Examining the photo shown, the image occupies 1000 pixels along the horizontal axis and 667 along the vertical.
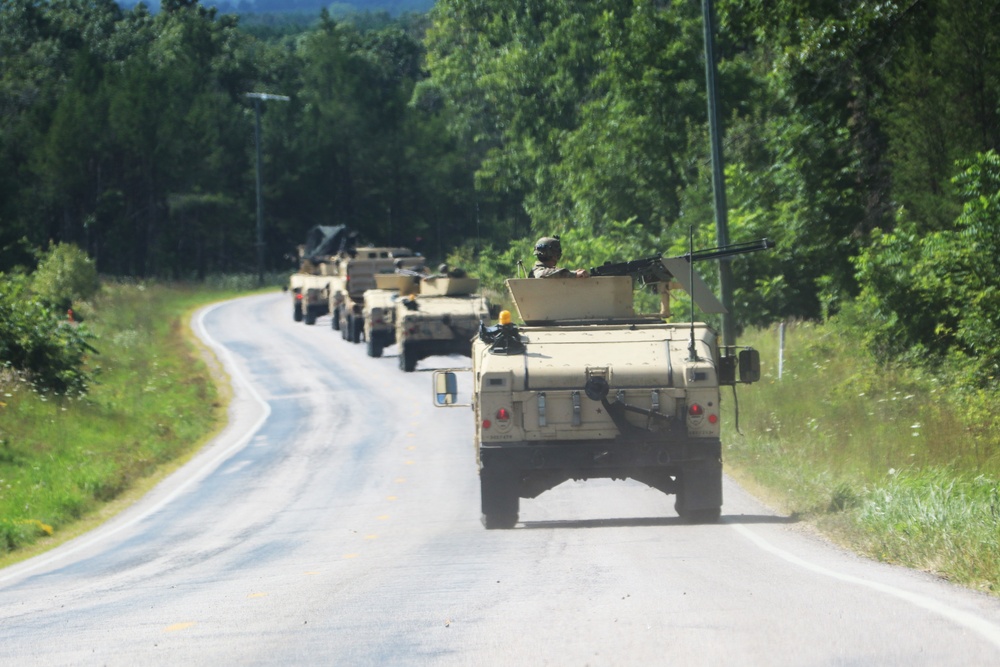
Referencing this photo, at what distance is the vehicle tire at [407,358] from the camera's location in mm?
30031

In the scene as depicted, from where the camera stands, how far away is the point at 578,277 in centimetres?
1437

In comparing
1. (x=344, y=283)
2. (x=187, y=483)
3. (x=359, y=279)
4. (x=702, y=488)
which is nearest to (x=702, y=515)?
(x=702, y=488)

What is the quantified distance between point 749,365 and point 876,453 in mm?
3127

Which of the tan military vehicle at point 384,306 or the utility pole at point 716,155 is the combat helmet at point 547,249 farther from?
the tan military vehicle at point 384,306

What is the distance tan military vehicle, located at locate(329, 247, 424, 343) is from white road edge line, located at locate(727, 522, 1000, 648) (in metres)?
28.0

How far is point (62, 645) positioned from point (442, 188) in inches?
3258

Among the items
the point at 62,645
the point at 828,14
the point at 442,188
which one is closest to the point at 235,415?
the point at 828,14

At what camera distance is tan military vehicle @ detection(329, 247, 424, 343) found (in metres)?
38.1

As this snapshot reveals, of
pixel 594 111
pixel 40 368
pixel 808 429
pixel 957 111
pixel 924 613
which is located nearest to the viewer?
pixel 924 613

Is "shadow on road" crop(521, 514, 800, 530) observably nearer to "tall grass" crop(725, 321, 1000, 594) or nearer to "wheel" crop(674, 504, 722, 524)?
"wheel" crop(674, 504, 722, 524)

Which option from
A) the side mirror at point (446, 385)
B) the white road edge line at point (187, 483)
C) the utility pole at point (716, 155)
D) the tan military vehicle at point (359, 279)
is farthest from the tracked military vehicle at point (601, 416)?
the tan military vehicle at point (359, 279)

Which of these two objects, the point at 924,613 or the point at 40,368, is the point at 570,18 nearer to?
the point at 40,368

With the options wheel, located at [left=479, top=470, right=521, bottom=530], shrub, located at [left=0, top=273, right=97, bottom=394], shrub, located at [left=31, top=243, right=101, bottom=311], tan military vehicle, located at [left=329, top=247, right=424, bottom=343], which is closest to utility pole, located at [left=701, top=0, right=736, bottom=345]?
wheel, located at [left=479, top=470, right=521, bottom=530]

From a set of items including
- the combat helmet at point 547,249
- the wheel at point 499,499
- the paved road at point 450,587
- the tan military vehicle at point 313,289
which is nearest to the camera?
the paved road at point 450,587
